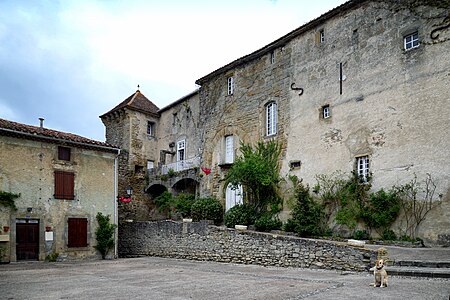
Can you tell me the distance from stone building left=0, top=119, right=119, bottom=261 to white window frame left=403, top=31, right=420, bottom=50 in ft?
43.9

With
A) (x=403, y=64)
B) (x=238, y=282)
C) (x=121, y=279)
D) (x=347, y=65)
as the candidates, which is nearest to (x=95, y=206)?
(x=121, y=279)

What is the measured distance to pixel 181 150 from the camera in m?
26.1

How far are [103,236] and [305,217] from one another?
935 cm

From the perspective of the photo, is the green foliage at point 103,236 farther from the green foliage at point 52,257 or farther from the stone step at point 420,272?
the stone step at point 420,272

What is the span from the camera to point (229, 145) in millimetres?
21250

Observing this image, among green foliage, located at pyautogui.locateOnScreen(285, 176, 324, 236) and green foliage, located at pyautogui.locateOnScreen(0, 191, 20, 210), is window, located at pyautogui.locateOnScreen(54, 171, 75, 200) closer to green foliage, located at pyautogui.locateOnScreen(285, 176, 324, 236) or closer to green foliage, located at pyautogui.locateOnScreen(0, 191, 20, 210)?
green foliage, located at pyautogui.locateOnScreen(0, 191, 20, 210)

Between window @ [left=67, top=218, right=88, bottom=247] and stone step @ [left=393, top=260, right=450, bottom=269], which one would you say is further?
window @ [left=67, top=218, right=88, bottom=247]

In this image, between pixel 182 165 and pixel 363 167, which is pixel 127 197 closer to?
pixel 182 165

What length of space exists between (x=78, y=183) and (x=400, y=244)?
1351 cm

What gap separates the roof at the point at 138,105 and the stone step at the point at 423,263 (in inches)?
817

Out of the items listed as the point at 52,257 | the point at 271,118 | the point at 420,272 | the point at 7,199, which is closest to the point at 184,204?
the point at 271,118

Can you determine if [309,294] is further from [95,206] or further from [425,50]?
[95,206]

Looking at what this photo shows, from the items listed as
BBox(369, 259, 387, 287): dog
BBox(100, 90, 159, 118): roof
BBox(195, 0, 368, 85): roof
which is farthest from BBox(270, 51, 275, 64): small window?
BBox(369, 259, 387, 287): dog

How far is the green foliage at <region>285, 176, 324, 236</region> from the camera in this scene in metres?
15.5
